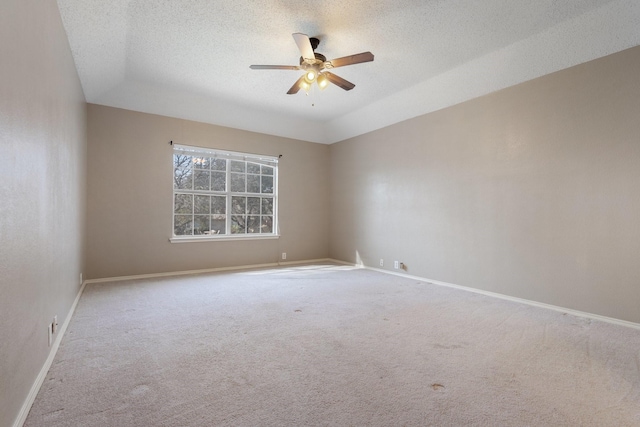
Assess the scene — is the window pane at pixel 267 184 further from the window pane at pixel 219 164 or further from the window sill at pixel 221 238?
the window sill at pixel 221 238

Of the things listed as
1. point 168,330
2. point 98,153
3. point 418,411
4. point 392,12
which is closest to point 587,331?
point 418,411

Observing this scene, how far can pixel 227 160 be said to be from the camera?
5547mm

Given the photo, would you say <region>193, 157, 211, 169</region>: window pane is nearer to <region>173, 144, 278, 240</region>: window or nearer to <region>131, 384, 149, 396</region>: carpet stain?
<region>173, 144, 278, 240</region>: window

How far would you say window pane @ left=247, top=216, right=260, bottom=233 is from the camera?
229 inches

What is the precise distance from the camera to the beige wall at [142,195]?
438 centimetres

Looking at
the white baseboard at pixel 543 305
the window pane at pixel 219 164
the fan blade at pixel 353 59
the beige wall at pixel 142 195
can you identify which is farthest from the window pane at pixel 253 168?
the white baseboard at pixel 543 305

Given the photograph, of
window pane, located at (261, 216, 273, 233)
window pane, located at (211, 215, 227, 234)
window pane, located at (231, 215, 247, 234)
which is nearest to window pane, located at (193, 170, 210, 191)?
window pane, located at (211, 215, 227, 234)

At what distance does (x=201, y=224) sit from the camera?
5.32 m

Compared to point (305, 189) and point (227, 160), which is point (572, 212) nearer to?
point (305, 189)

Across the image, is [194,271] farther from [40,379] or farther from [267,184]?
[40,379]

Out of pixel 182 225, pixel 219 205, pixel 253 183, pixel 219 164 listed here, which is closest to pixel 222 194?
pixel 219 205

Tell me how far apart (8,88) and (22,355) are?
4.21 feet

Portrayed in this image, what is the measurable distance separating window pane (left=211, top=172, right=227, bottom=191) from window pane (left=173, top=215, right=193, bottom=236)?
2.28 feet

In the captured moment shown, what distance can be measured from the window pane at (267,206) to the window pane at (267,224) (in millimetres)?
101
